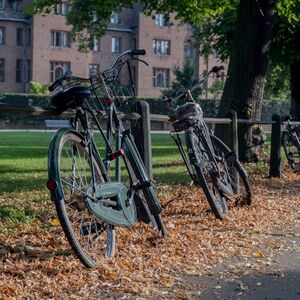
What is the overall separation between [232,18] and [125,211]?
72.2 feet

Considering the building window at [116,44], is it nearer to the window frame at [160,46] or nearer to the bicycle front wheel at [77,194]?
the window frame at [160,46]

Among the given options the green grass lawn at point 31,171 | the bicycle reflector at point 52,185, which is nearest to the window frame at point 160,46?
the green grass lawn at point 31,171

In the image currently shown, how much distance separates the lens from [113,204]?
5.30 meters

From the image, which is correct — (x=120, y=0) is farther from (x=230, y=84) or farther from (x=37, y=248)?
(x=37, y=248)

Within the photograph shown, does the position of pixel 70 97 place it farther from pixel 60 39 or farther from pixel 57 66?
pixel 60 39

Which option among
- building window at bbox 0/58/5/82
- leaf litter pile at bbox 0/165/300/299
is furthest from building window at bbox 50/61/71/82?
leaf litter pile at bbox 0/165/300/299

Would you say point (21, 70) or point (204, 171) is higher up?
point (21, 70)

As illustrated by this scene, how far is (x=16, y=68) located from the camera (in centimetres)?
6712

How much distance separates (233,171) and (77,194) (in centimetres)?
405

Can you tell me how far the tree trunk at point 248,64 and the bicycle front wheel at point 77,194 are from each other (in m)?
9.98

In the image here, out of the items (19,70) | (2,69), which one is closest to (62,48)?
(19,70)

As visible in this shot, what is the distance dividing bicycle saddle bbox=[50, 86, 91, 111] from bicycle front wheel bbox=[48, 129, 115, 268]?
0.82 ft

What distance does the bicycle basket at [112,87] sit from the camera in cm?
566

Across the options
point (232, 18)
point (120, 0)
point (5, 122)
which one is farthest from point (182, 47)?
point (120, 0)
